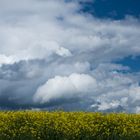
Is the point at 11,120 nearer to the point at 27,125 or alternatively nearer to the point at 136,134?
the point at 27,125

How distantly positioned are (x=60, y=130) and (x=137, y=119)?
4111mm

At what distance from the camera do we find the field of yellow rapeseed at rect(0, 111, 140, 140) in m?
22.2

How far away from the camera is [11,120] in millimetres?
22828

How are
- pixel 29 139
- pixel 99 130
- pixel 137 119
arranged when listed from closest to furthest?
pixel 29 139 < pixel 99 130 < pixel 137 119

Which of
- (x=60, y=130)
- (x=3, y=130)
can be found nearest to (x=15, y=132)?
(x=3, y=130)

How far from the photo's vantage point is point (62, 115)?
23.5m

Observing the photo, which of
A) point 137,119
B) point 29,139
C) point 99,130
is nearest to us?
point 29,139

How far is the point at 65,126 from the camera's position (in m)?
22.6

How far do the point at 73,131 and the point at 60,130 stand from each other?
58 centimetres

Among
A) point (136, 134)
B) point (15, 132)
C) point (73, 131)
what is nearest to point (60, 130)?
point (73, 131)

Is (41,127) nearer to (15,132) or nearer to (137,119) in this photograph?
(15,132)

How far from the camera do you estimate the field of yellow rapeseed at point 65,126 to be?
22.2 metres

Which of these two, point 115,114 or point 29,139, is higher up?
point 115,114

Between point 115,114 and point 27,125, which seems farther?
point 115,114
